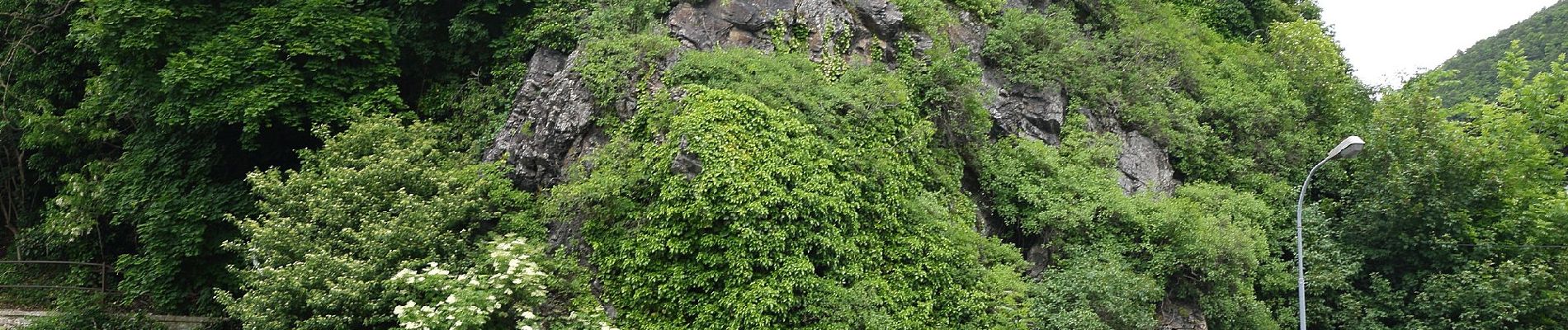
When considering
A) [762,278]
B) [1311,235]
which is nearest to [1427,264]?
[1311,235]

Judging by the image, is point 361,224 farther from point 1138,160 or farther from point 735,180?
point 1138,160

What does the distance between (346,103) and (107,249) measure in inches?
391

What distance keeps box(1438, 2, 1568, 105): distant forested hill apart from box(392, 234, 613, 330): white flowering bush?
130 ft

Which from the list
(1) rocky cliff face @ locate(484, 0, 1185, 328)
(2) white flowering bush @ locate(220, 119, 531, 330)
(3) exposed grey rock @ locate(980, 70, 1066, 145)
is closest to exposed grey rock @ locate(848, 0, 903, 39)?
(1) rocky cliff face @ locate(484, 0, 1185, 328)

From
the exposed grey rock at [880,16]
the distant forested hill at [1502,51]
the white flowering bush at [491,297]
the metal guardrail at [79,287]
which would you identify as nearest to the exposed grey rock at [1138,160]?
the exposed grey rock at [880,16]

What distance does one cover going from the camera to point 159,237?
2153 centimetres

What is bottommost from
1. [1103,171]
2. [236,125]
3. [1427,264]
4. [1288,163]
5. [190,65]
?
[1427,264]

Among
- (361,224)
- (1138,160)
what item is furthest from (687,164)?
(1138,160)

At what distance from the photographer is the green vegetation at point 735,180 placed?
15867mm

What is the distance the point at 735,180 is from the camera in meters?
15.7

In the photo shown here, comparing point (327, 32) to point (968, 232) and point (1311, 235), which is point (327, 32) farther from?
point (1311, 235)

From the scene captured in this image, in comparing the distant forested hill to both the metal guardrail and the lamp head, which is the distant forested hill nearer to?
the lamp head

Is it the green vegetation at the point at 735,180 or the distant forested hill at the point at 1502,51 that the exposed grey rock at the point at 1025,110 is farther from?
the distant forested hill at the point at 1502,51

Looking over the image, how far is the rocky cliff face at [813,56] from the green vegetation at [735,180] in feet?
0.54
